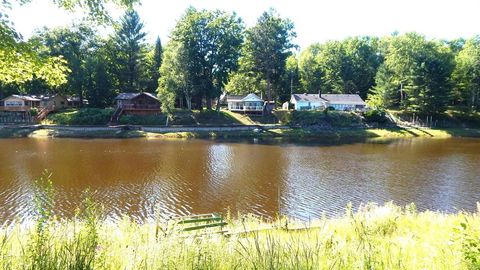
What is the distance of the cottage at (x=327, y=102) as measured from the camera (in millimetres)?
69312

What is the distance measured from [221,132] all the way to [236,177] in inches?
1055

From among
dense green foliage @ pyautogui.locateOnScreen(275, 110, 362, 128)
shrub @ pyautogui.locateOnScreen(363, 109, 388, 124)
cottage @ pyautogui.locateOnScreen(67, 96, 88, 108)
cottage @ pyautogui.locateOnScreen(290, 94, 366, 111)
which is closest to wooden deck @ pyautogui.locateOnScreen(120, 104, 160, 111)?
cottage @ pyautogui.locateOnScreen(67, 96, 88, 108)

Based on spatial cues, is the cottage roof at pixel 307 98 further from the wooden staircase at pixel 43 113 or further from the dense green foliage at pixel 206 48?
the wooden staircase at pixel 43 113

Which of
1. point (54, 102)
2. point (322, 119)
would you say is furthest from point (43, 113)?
point (322, 119)

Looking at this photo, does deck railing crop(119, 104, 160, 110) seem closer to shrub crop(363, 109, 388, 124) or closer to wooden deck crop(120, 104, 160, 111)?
wooden deck crop(120, 104, 160, 111)

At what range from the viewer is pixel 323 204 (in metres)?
20.0

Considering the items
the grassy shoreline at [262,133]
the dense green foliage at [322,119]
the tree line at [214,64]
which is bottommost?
the grassy shoreline at [262,133]

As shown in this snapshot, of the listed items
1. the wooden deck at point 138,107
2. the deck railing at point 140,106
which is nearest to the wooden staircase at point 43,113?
the deck railing at point 140,106

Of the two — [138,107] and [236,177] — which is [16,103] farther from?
[236,177]

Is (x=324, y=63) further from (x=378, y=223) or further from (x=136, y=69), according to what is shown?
(x=378, y=223)

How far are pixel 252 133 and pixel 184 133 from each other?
33.6ft

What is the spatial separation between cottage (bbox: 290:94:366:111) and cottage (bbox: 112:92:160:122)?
27919 millimetres

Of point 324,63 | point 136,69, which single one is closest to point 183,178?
point 136,69

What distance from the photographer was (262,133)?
52938 millimetres
